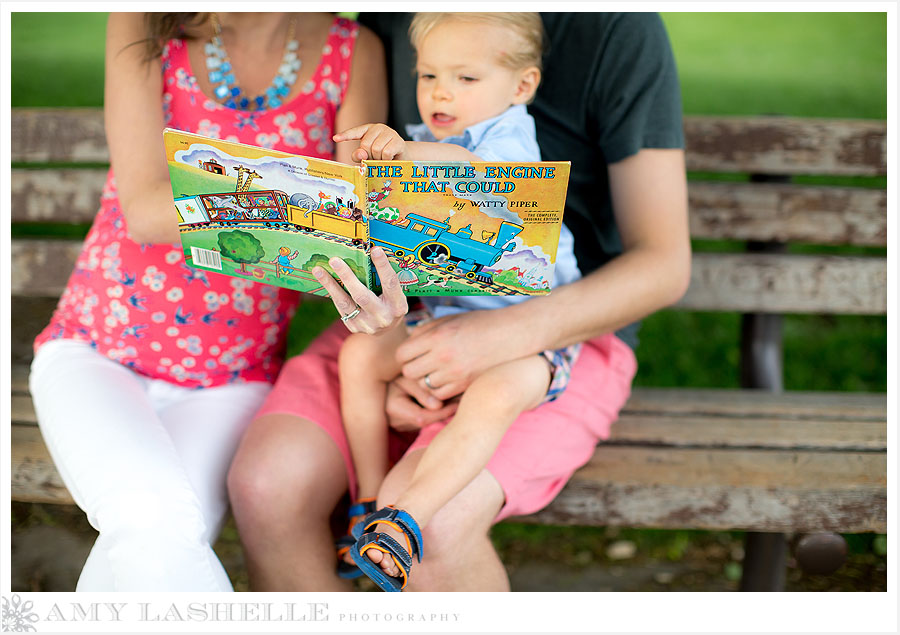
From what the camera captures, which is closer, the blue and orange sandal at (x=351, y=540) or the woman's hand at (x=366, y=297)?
the woman's hand at (x=366, y=297)

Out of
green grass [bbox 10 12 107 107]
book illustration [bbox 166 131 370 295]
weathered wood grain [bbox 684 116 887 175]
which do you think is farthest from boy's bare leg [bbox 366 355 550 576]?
green grass [bbox 10 12 107 107]

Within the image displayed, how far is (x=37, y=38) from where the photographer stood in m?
2.23

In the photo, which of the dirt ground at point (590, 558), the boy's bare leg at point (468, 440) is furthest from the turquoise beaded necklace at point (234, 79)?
the dirt ground at point (590, 558)

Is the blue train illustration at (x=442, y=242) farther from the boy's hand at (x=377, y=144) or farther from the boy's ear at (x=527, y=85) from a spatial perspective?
the boy's ear at (x=527, y=85)

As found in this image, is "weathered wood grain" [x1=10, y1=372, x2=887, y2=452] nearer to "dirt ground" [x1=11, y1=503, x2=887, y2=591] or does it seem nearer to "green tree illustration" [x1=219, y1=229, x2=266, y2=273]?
"dirt ground" [x1=11, y1=503, x2=887, y2=591]

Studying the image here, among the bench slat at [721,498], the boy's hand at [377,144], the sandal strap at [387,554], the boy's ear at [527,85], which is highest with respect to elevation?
the boy's ear at [527,85]

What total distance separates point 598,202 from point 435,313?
0.49m

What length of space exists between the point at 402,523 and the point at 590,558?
1305 mm

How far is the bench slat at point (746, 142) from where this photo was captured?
2287mm

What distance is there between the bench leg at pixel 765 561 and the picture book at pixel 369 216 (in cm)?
111

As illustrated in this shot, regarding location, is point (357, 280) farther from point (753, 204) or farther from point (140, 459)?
point (753, 204)

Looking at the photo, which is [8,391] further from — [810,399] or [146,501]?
[810,399]

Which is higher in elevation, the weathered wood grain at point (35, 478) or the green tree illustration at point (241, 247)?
the green tree illustration at point (241, 247)

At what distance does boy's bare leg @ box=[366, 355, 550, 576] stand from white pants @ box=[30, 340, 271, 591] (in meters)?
0.35
